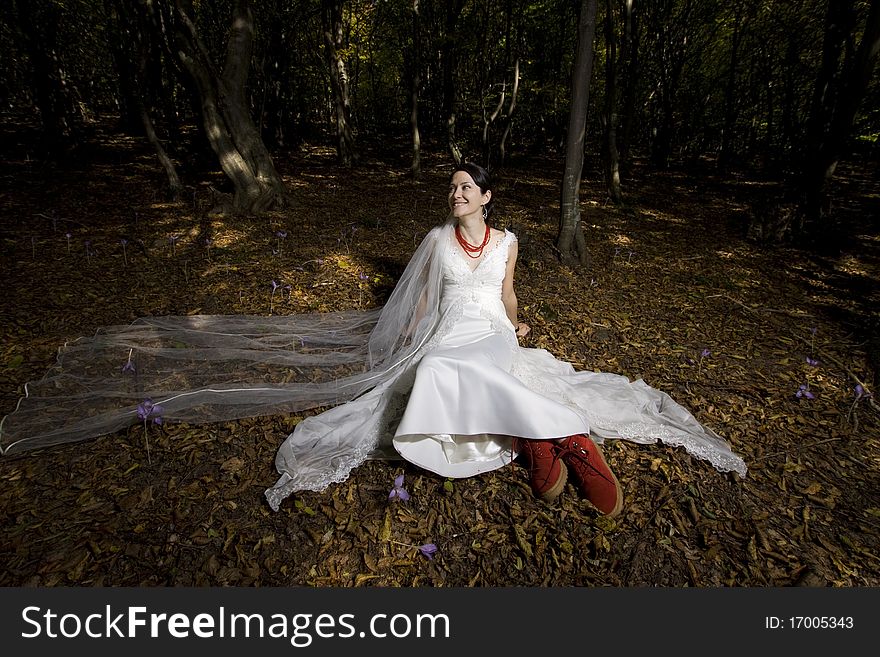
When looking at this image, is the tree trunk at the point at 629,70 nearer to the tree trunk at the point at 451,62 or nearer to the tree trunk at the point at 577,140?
the tree trunk at the point at 451,62

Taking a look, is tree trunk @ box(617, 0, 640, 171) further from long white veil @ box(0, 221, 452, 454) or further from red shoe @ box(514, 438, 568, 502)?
red shoe @ box(514, 438, 568, 502)

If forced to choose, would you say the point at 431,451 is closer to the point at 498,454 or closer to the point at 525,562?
the point at 498,454

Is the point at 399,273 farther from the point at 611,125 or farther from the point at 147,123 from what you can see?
the point at 611,125

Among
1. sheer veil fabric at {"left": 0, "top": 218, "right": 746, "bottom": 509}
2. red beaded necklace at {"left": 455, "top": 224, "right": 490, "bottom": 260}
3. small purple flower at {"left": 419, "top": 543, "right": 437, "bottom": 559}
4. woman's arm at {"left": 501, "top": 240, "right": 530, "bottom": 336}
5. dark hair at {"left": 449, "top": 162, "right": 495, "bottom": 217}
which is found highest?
dark hair at {"left": 449, "top": 162, "right": 495, "bottom": 217}

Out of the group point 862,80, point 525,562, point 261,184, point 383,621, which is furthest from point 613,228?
point 383,621

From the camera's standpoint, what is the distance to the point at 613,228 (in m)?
8.45

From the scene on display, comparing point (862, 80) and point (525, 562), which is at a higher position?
point (862, 80)

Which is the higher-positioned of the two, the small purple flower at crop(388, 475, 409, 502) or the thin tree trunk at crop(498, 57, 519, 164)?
the thin tree trunk at crop(498, 57, 519, 164)

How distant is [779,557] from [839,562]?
330 mm

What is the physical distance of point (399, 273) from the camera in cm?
591

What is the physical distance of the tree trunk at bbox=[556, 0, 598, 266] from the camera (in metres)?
5.14

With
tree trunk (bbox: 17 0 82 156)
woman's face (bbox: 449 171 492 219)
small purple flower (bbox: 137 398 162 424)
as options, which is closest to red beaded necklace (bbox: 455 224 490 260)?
woman's face (bbox: 449 171 492 219)

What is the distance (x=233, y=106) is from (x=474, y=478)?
764 cm

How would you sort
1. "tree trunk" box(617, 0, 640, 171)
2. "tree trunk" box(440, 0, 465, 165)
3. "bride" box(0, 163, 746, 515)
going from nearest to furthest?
1. "bride" box(0, 163, 746, 515)
2. "tree trunk" box(617, 0, 640, 171)
3. "tree trunk" box(440, 0, 465, 165)
